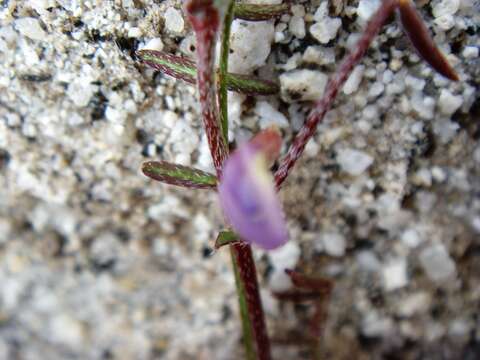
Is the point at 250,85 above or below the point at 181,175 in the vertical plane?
above

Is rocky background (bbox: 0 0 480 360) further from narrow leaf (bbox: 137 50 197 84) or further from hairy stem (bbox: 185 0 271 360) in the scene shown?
hairy stem (bbox: 185 0 271 360)

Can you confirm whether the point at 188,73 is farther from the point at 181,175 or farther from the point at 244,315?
the point at 244,315

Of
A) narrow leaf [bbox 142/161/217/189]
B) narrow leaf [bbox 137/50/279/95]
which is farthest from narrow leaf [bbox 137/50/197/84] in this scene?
narrow leaf [bbox 142/161/217/189]

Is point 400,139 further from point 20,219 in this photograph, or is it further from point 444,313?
point 20,219

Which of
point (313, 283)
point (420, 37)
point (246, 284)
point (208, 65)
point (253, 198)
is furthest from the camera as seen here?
point (313, 283)

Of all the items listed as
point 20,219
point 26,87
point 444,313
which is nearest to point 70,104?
point 26,87

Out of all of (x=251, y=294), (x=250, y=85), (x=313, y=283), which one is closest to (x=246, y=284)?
(x=251, y=294)

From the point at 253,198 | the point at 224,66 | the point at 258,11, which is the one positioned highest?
the point at 258,11

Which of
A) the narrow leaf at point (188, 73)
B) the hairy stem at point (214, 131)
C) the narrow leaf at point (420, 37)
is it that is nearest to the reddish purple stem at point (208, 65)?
the hairy stem at point (214, 131)
